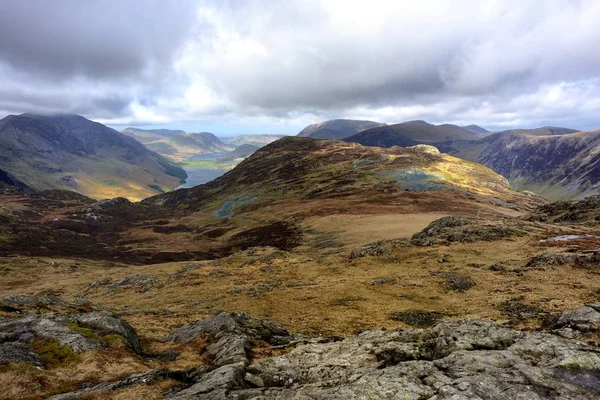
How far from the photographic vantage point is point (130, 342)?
2380 centimetres

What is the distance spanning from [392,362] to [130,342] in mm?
17637

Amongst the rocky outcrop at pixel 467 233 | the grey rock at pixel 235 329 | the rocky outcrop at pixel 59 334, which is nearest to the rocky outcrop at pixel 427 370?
the grey rock at pixel 235 329

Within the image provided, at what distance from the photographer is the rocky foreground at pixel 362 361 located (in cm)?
1346

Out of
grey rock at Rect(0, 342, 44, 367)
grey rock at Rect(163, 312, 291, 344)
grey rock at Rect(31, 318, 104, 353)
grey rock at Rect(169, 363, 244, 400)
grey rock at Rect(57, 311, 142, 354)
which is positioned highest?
grey rock at Rect(169, 363, 244, 400)

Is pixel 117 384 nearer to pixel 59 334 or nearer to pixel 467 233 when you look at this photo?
pixel 59 334

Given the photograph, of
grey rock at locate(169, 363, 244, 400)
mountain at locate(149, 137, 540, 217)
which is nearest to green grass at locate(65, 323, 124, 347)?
grey rock at locate(169, 363, 244, 400)

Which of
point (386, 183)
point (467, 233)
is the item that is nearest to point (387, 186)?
point (386, 183)

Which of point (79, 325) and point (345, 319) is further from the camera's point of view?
point (345, 319)

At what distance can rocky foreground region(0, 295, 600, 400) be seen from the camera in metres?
13.5

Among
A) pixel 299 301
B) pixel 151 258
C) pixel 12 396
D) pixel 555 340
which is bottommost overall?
pixel 151 258

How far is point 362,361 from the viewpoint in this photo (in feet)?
56.2

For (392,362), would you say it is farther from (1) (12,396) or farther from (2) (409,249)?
(2) (409,249)

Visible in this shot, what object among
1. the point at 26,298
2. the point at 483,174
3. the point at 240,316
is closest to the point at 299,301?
the point at 240,316

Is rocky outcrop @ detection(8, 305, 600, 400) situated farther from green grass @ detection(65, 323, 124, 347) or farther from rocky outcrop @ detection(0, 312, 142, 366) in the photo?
green grass @ detection(65, 323, 124, 347)
